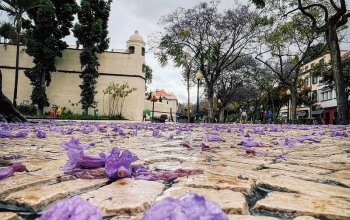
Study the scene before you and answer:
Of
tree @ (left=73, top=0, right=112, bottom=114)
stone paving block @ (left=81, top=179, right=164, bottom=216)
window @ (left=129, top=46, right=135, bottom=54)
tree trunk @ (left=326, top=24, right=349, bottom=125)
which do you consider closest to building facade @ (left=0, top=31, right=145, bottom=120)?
window @ (left=129, top=46, right=135, bottom=54)

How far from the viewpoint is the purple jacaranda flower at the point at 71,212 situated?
0.74m

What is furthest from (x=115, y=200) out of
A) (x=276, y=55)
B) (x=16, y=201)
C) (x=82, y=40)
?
(x=82, y=40)

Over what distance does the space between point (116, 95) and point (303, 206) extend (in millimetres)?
36114

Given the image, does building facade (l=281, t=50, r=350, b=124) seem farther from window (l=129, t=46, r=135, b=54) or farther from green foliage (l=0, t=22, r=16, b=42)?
green foliage (l=0, t=22, r=16, b=42)

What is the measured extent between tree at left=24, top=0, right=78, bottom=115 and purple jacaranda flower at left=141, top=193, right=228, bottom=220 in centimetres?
3252

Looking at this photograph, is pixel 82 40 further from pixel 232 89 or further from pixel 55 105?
pixel 232 89

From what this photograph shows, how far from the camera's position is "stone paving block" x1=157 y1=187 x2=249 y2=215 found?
44.8 inches

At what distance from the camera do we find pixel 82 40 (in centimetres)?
3291

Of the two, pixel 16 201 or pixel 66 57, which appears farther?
pixel 66 57

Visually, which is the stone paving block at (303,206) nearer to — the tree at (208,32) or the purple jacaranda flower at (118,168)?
the purple jacaranda flower at (118,168)

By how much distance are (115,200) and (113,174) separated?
1.42ft

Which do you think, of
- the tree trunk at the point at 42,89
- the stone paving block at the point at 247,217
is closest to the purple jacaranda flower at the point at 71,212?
the stone paving block at the point at 247,217

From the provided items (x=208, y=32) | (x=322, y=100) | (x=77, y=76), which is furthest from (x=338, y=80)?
(x=322, y=100)

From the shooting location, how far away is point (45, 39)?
102 ft
